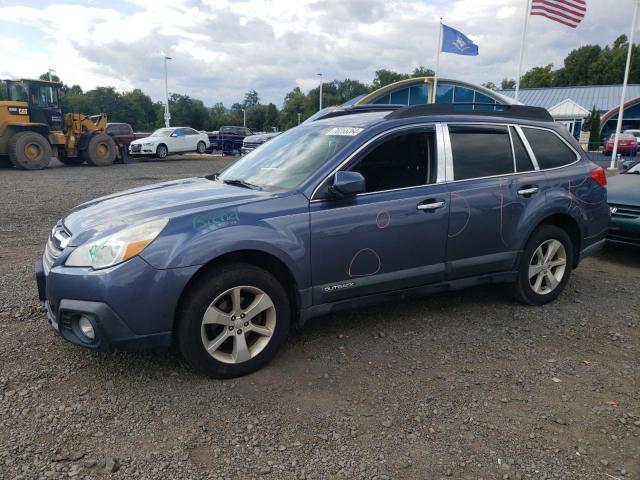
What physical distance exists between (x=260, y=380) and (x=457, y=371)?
135 cm

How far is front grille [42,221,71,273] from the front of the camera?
323 cm

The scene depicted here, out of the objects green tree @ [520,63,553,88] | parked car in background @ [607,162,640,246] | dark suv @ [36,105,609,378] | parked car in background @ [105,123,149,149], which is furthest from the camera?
green tree @ [520,63,553,88]

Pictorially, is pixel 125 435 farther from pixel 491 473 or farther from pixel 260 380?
pixel 491 473

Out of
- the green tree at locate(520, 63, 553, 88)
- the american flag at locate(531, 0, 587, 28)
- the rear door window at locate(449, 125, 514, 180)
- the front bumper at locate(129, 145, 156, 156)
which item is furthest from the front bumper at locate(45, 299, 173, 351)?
the green tree at locate(520, 63, 553, 88)

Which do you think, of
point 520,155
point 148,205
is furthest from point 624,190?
point 148,205

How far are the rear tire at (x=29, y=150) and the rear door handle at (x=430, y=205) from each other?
60.3ft

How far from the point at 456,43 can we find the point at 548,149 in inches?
610

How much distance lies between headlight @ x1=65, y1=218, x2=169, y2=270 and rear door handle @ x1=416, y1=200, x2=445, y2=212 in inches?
73.2

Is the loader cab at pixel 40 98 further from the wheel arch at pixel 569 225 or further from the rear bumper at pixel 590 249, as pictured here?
the rear bumper at pixel 590 249

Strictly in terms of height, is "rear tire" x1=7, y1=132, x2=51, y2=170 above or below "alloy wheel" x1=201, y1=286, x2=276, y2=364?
above

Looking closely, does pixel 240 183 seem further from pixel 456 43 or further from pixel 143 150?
pixel 143 150

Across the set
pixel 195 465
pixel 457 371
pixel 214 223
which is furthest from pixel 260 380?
pixel 457 371

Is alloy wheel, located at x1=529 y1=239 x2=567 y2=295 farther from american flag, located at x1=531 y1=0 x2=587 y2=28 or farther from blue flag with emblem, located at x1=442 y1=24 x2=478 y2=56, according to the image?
blue flag with emblem, located at x1=442 y1=24 x2=478 y2=56

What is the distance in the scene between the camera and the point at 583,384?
3.31 metres
